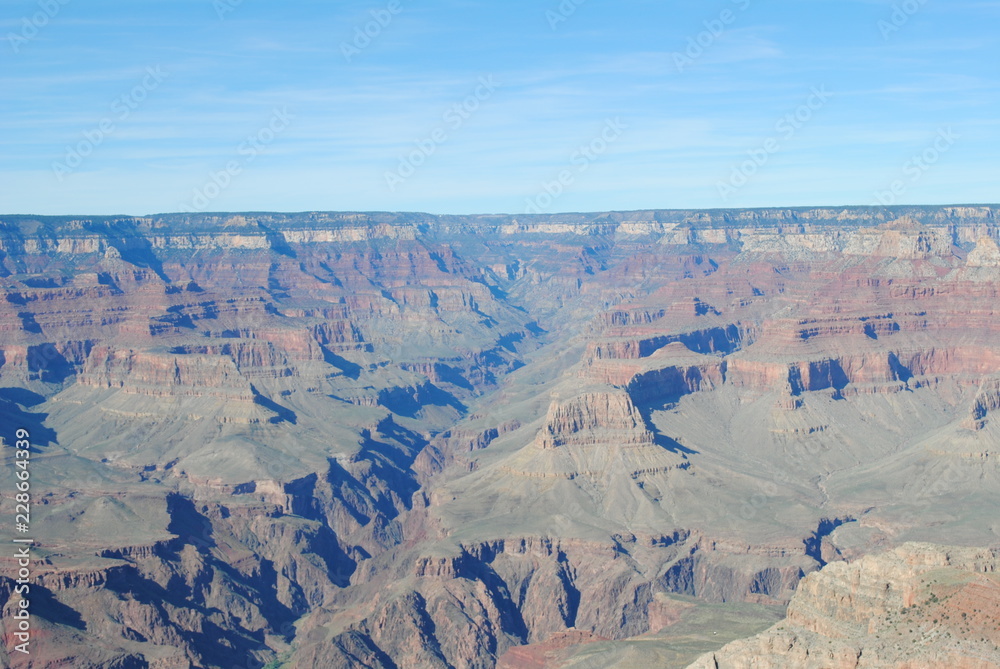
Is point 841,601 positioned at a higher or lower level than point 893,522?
higher

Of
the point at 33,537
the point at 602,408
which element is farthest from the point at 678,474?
the point at 33,537

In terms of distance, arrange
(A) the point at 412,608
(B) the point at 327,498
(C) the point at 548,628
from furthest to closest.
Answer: (B) the point at 327,498 < (C) the point at 548,628 < (A) the point at 412,608

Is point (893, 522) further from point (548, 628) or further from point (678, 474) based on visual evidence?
point (548, 628)

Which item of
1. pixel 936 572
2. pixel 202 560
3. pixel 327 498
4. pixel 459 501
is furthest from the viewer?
pixel 327 498

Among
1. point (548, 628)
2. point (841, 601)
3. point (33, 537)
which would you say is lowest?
point (548, 628)

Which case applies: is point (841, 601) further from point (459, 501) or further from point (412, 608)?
point (459, 501)

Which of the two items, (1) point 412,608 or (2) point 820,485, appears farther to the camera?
(2) point 820,485
